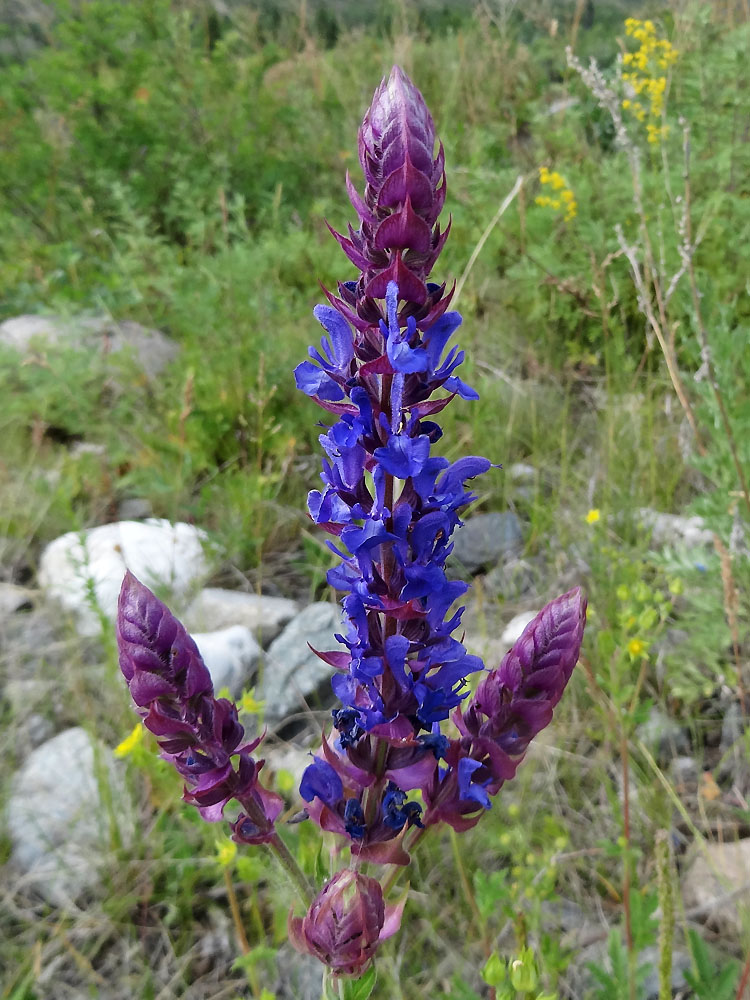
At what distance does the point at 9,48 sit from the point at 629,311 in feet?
34.4

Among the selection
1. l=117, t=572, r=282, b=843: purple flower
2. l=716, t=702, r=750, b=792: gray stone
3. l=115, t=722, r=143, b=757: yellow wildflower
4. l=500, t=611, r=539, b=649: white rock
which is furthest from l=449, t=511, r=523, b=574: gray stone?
l=117, t=572, r=282, b=843: purple flower

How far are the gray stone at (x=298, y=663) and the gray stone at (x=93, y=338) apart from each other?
2.11 m

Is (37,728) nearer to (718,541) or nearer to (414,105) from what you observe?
(718,541)

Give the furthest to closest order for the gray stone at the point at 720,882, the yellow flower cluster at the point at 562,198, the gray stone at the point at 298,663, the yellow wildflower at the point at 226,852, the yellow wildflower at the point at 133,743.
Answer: the yellow flower cluster at the point at 562,198 < the gray stone at the point at 298,663 < the gray stone at the point at 720,882 < the yellow wildflower at the point at 133,743 < the yellow wildflower at the point at 226,852

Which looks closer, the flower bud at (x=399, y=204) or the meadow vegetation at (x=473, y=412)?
the flower bud at (x=399, y=204)

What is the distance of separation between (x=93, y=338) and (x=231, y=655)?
9.86ft

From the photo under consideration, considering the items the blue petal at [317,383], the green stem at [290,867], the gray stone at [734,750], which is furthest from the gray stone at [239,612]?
the blue petal at [317,383]

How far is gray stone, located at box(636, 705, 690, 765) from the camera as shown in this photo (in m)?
2.48

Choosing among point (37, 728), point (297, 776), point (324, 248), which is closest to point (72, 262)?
point (324, 248)

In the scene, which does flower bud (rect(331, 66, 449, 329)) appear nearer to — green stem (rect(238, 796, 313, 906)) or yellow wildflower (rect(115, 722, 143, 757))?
green stem (rect(238, 796, 313, 906))

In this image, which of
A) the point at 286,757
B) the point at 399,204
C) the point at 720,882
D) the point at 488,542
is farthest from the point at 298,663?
the point at 399,204

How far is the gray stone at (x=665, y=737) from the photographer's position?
2.48 m

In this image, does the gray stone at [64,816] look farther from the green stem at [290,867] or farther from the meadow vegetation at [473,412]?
the green stem at [290,867]

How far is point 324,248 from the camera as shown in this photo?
4.92 metres
